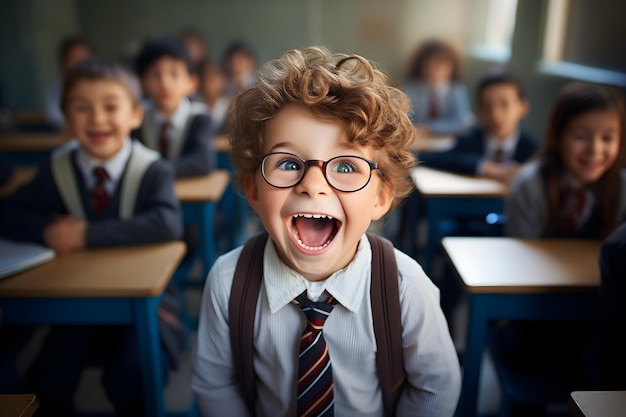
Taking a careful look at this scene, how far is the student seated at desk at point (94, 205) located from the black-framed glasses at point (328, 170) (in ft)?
2.44

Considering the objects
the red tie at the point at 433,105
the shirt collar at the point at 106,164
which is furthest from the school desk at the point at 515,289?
A: the red tie at the point at 433,105

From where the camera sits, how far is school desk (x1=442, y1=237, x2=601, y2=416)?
1268mm

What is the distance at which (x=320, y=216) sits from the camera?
0.90 metres

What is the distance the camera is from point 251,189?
1035 mm

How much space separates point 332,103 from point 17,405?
72 centimetres

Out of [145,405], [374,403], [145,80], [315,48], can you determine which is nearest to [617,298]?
[374,403]

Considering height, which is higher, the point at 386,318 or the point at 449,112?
the point at 449,112

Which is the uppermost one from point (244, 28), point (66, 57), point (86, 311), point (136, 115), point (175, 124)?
point (244, 28)

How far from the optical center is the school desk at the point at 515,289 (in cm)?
127

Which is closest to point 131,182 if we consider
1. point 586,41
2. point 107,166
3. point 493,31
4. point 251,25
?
point 107,166

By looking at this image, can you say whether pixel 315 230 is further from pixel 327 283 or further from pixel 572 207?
pixel 572 207

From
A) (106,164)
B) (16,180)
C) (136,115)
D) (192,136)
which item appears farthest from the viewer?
(192,136)

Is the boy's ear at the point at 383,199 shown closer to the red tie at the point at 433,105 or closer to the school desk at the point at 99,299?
the school desk at the point at 99,299

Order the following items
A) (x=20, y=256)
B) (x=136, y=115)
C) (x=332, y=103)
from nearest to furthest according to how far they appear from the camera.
→ 1. (x=332, y=103)
2. (x=20, y=256)
3. (x=136, y=115)
